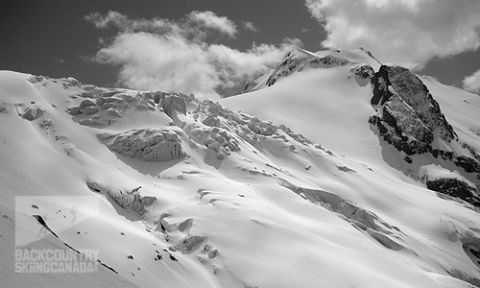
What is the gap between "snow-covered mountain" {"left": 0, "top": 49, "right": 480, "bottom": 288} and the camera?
3394 centimetres

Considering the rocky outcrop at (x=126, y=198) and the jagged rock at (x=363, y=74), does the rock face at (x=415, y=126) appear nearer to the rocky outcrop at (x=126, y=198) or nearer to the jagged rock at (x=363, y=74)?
the jagged rock at (x=363, y=74)

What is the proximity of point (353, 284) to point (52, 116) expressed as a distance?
43.1 m

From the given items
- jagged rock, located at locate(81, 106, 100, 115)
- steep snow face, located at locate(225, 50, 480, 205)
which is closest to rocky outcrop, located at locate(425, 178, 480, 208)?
steep snow face, located at locate(225, 50, 480, 205)

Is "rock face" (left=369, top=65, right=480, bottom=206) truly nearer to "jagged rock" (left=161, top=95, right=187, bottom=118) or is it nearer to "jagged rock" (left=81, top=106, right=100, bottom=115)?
"jagged rock" (left=161, top=95, right=187, bottom=118)

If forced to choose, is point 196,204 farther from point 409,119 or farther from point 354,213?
point 409,119

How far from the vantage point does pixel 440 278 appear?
4997 centimetres

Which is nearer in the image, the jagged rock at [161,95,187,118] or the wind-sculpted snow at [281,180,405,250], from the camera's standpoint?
the wind-sculpted snow at [281,180,405,250]

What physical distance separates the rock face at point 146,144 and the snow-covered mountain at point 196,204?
147mm

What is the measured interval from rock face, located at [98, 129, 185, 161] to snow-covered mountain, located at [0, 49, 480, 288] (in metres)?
0.15

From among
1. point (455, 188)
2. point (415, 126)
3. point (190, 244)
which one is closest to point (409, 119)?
point (415, 126)

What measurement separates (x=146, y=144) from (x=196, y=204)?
13.9m

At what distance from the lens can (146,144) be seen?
182 ft

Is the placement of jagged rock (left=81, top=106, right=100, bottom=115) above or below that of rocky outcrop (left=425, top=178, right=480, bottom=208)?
below

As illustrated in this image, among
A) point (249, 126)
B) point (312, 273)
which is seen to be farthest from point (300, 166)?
point (312, 273)
